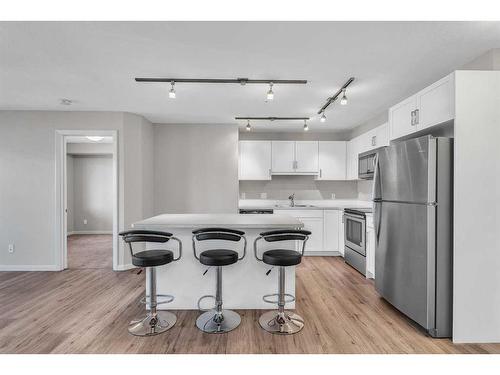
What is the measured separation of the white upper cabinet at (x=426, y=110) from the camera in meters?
2.30

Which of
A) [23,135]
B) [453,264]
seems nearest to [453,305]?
[453,264]

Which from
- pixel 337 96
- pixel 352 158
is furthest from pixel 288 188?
pixel 337 96

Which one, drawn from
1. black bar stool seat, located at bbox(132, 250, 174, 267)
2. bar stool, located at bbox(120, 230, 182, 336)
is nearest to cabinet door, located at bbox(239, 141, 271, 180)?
bar stool, located at bbox(120, 230, 182, 336)

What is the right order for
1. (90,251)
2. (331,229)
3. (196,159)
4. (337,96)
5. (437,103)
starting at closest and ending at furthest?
(437,103) < (337,96) < (331,229) < (196,159) < (90,251)

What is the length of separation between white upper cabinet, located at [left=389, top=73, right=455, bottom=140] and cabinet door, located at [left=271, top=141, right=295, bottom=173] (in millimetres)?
2357

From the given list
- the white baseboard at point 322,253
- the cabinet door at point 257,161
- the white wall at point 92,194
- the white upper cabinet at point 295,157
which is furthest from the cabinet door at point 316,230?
the white wall at point 92,194

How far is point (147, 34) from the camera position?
2170 millimetres

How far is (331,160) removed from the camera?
5.44m

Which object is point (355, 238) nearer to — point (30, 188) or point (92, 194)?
point (30, 188)

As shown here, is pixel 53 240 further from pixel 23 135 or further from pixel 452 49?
pixel 452 49

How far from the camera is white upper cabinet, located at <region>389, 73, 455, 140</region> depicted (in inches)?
90.7

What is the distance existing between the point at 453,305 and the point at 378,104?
9.06 ft

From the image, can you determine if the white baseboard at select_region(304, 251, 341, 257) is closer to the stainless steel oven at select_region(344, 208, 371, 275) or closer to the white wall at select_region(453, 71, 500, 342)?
the stainless steel oven at select_region(344, 208, 371, 275)

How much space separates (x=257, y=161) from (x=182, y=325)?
11.3 ft
